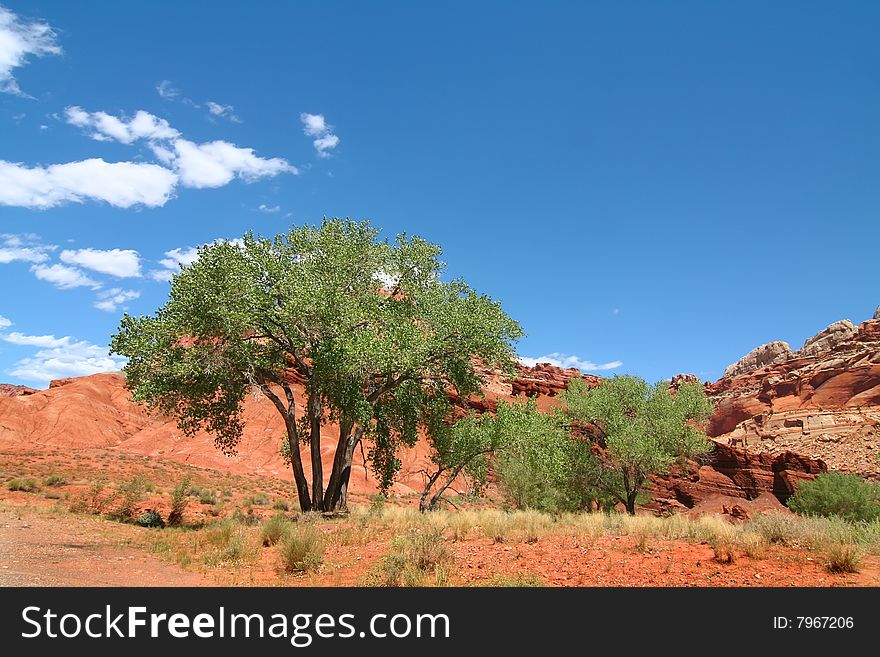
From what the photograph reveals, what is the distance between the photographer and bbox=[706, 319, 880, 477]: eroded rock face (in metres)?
73.1

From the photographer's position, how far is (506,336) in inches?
876

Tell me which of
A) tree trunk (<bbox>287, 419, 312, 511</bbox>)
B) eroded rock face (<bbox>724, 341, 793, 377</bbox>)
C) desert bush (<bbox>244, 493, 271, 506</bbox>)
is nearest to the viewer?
tree trunk (<bbox>287, 419, 312, 511</bbox>)

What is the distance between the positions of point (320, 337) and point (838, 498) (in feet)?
131

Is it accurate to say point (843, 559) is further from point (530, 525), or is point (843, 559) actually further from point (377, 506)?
point (377, 506)

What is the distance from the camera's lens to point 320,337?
64.9 feet

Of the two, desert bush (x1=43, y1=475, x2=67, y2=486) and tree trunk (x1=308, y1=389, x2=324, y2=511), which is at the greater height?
tree trunk (x1=308, y1=389, x2=324, y2=511)

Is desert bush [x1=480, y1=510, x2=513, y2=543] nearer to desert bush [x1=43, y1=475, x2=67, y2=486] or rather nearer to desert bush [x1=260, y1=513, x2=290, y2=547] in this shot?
desert bush [x1=260, y1=513, x2=290, y2=547]

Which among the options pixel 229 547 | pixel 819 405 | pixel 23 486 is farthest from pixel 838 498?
pixel 819 405

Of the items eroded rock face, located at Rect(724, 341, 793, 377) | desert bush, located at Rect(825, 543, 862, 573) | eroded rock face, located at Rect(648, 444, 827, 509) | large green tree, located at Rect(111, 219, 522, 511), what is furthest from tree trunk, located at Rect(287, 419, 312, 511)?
eroded rock face, located at Rect(724, 341, 793, 377)

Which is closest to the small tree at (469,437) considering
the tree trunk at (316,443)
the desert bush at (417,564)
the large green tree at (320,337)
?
the large green tree at (320,337)

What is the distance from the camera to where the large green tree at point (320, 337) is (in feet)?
62.8

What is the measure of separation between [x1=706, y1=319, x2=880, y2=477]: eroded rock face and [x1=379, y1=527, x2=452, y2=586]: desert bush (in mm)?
71661

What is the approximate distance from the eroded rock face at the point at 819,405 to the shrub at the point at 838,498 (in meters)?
27.7
